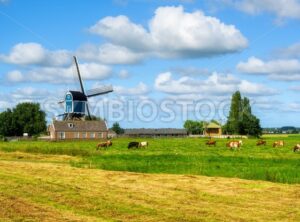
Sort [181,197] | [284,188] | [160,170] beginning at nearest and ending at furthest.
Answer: [181,197] → [284,188] → [160,170]

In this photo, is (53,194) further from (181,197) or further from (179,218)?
(179,218)

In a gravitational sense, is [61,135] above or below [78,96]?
below

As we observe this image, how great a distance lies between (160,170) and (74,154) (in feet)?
57.0

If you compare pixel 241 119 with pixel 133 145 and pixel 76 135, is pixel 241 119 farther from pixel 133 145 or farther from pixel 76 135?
pixel 133 145

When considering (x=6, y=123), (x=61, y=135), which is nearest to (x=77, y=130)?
(x=61, y=135)

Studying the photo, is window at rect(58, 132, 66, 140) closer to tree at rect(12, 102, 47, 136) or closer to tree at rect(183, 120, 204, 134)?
tree at rect(12, 102, 47, 136)

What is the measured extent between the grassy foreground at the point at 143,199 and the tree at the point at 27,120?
350 ft

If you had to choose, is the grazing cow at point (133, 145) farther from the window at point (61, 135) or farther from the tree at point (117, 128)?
the tree at point (117, 128)

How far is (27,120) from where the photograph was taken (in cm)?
12712

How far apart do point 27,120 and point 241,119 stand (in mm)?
55263

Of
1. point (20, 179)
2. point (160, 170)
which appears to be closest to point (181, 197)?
point (20, 179)

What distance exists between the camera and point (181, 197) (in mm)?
16375

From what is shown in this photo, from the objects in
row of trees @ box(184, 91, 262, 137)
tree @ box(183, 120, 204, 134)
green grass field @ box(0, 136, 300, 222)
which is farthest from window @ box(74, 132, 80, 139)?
green grass field @ box(0, 136, 300, 222)

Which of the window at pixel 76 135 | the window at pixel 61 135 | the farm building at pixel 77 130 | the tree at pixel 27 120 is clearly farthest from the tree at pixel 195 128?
the window at pixel 61 135
